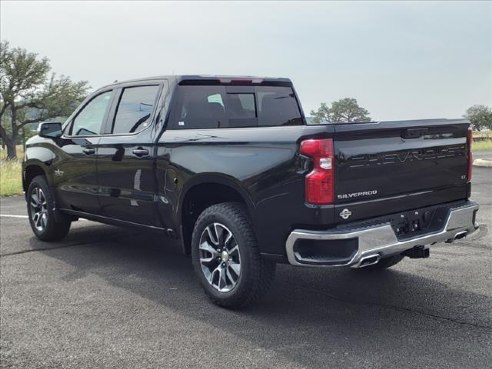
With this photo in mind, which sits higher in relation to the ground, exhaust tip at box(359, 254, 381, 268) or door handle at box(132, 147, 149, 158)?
door handle at box(132, 147, 149, 158)

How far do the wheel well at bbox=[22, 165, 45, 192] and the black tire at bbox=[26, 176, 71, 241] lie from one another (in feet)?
0.38

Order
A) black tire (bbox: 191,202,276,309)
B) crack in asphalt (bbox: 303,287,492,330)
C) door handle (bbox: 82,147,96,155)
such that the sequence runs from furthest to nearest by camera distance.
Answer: door handle (bbox: 82,147,96,155) → black tire (bbox: 191,202,276,309) → crack in asphalt (bbox: 303,287,492,330)

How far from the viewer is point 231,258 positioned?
4465 millimetres

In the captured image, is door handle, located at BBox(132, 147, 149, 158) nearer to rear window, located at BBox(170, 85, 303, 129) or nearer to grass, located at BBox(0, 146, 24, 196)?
rear window, located at BBox(170, 85, 303, 129)

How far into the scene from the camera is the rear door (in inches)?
206

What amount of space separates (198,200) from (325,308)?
1.45 meters

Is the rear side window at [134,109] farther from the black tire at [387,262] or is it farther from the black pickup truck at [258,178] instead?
the black tire at [387,262]

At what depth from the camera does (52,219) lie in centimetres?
689

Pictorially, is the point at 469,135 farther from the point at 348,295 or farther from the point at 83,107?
the point at 83,107

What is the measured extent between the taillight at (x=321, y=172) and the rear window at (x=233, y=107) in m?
1.75

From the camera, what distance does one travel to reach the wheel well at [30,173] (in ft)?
23.5

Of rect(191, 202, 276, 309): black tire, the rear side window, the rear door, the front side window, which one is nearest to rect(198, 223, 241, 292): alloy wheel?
rect(191, 202, 276, 309): black tire

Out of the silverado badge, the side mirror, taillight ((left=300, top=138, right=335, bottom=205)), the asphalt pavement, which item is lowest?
the asphalt pavement

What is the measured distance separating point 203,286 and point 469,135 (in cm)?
256
